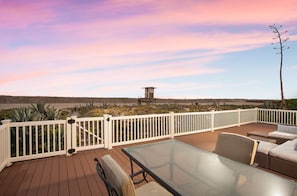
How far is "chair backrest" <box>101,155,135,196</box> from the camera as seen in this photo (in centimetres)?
103

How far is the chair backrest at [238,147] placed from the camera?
6.52 feet

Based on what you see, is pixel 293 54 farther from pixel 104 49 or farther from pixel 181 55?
pixel 104 49

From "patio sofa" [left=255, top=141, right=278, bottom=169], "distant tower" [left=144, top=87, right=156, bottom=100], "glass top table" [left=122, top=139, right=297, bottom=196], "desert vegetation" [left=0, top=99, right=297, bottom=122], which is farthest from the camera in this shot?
"distant tower" [left=144, top=87, right=156, bottom=100]

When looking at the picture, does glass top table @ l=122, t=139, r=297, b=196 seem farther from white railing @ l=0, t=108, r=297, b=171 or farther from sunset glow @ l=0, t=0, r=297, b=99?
sunset glow @ l=0, t=0, r=297, b=99

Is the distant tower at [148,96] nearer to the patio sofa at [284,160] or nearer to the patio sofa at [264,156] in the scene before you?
the patio sofa at [264,156]

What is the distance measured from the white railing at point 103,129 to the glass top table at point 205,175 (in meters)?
2.73

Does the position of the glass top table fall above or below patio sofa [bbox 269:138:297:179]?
above

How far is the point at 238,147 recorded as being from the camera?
214 cm

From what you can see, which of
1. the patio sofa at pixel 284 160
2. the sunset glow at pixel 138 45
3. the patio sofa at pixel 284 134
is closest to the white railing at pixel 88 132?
the sunset glow at pixel 138 45

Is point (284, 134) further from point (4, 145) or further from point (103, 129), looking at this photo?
point (4, 145)

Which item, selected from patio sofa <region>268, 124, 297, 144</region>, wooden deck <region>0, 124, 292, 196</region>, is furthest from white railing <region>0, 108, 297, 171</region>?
patio sofa <region>268, 124, 297, 144</region>

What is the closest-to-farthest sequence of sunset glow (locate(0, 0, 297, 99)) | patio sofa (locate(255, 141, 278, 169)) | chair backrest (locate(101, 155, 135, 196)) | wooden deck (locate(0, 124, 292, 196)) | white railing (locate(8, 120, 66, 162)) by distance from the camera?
chair backrest (locate(101, 155, 135, 196)), wooden deck (locate(0, 124, 292, 196)), patio sofa (locate(255, 141, 278, 169)), white railing (locate(8, 120, 66, 162)), sunset glow (locate(0, 0, 297, 99))

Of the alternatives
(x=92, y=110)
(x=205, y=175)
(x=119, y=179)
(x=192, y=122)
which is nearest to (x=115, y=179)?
(x=119, y=179)

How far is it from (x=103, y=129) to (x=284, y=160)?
3.93m
